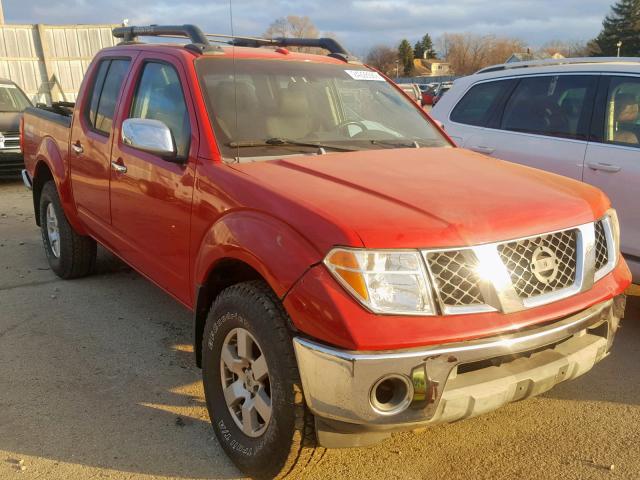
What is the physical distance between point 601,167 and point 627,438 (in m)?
2.23

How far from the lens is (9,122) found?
35.2 feet

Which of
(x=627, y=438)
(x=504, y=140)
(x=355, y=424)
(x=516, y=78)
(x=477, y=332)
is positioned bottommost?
(x=627, y=438)

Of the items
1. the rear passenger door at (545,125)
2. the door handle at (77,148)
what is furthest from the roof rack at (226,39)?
the rear passenger door at (545,125)

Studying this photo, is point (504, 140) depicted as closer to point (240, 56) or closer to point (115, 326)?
point (240, 56)

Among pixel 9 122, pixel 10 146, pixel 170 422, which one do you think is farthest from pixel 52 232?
pixel 9 122

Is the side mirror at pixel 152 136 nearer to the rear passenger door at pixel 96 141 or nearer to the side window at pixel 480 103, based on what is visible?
the rear passenger door at pixel 96 141

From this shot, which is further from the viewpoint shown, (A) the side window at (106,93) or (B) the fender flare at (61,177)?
(B) the fender flare at (61,177)

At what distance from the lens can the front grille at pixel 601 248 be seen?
2.82 metres

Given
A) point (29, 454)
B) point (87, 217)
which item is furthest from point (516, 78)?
point (29, 454)

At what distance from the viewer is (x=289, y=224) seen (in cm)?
244

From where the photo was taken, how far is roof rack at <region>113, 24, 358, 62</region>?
3994 millimetres

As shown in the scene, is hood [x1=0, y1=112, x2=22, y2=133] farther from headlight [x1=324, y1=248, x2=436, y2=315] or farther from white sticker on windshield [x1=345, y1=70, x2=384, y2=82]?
headlight [x1=324, y1=248, x2=436, y2=315]

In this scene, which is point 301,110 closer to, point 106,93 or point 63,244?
point 106,93

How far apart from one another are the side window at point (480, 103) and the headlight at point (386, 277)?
12.5 ft
